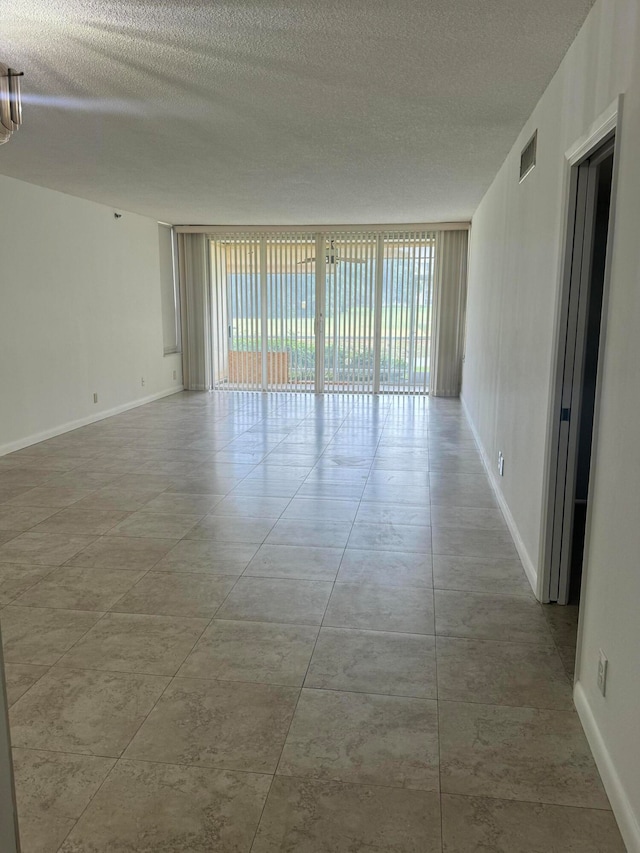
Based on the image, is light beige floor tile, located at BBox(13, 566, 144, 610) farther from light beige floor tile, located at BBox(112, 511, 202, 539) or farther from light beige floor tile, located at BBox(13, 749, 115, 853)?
light beige floor tile, located at BBox(13, 749, 115, 853)

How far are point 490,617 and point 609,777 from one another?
1113mm

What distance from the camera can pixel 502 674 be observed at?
252cm

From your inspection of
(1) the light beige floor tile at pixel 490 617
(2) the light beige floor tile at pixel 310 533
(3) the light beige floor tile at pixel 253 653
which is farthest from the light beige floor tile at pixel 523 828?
(2) the light beige floor tile at pixel 310 533

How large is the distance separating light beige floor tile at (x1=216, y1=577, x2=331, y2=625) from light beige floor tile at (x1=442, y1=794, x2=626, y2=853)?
4.02 ft

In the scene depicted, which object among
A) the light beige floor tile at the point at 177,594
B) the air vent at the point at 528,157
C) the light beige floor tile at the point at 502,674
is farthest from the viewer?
the air vent at the point at 528,157

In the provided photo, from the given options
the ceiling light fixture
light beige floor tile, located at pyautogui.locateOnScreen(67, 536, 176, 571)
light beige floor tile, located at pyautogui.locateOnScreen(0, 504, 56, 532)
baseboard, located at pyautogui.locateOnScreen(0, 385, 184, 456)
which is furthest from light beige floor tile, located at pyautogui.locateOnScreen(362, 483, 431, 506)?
baseboard, located at pyautogui.locateOnScreen(0, 385, 184, 456)

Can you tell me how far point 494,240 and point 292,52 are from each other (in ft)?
10.9

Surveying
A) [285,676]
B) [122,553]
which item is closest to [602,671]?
[285,676]

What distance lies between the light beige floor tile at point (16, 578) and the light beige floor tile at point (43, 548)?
2.6 inches

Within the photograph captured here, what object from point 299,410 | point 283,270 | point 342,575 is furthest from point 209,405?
point 342,575

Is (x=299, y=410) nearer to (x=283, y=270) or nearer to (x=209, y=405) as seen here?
(x=209, y=405)

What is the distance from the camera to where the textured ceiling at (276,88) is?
2.66 meters

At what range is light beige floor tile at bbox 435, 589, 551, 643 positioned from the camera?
2836 mm

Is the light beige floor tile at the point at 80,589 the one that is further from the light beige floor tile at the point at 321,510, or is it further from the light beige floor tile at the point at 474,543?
Result: the light beige floor tile at the point at 474,543
